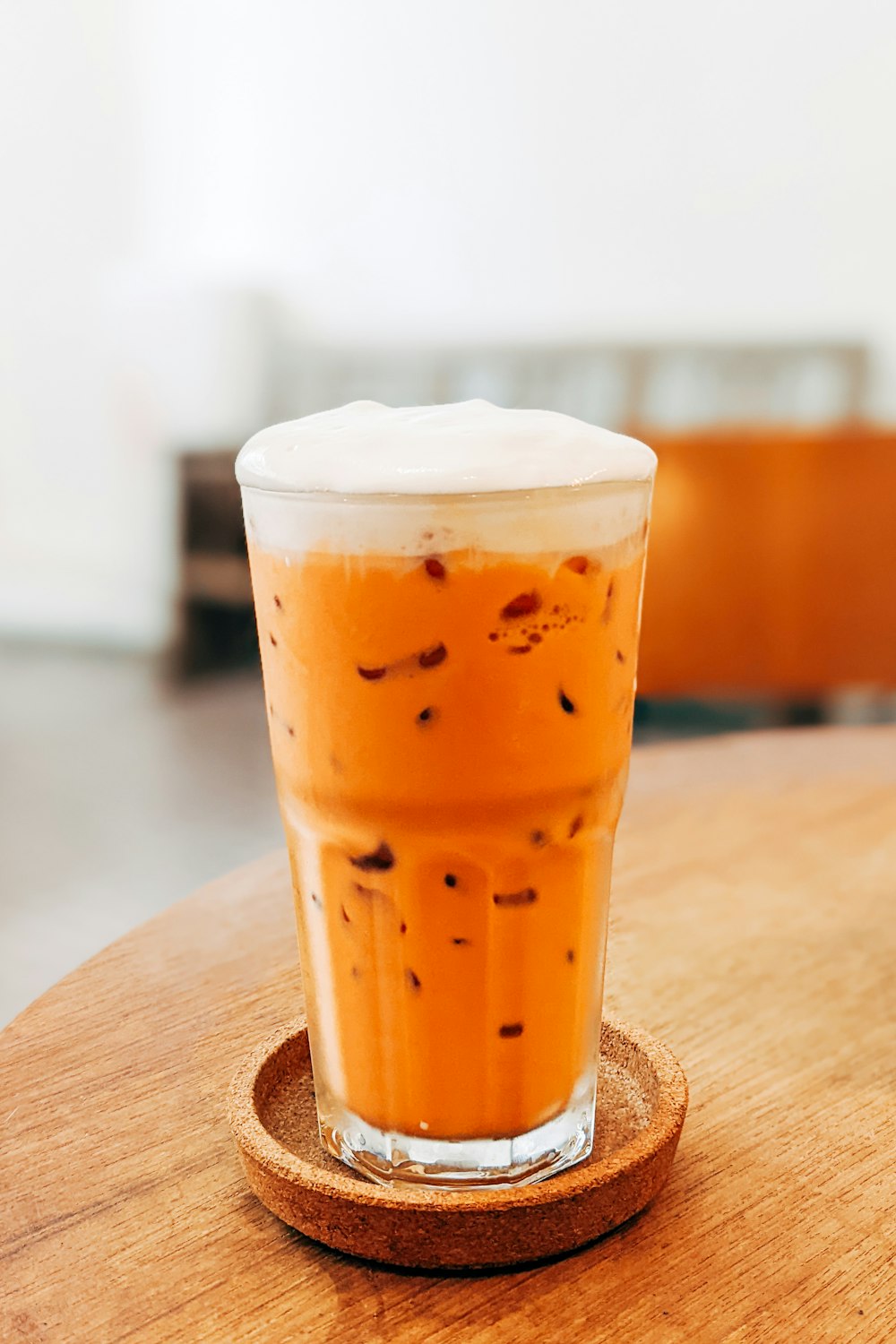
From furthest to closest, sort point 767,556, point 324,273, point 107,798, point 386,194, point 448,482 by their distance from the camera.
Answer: point 324,273 → point 386,194 → point 107,798 → point 767,556 → point 448,482

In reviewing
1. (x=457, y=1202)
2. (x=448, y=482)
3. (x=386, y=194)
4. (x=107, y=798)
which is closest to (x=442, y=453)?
(x=448, y=482)

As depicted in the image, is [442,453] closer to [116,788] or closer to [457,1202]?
[457,1202]

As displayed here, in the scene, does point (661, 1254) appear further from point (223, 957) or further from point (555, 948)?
point (223, 957)

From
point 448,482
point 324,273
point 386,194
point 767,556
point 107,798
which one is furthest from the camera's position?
point 324,273

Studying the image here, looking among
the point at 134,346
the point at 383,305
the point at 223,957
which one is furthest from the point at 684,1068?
the point at 134,346

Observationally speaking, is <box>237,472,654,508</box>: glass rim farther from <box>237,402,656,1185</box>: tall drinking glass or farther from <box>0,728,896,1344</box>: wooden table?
<box>0,728,896,1344</box>: wooden table

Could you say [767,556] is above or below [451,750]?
below

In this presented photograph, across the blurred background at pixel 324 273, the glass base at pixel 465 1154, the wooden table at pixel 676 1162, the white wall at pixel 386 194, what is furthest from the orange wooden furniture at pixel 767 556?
the white wall at pixel 386 194
